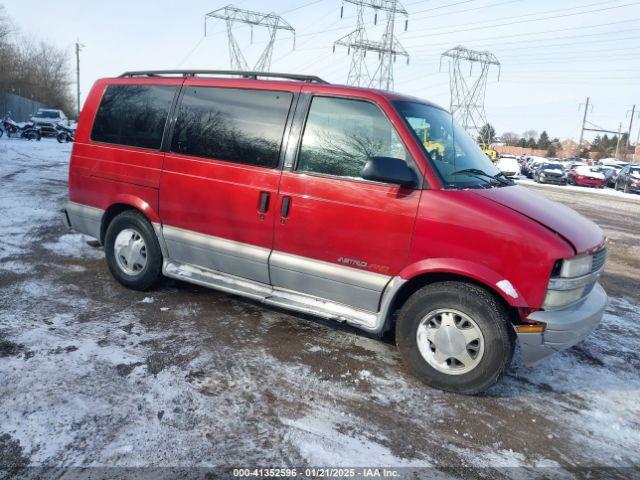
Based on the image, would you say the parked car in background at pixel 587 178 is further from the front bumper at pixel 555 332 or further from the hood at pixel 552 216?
the front bumper at pixel 555 332

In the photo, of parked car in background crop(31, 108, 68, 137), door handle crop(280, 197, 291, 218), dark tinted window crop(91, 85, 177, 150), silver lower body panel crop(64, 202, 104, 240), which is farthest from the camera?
parked car in background crop(31, 108, 68, 137)

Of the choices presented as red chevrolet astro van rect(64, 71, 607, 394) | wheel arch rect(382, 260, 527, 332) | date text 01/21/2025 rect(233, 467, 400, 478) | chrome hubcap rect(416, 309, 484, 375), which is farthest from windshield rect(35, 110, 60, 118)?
date text 01/21/2025 rect(233, 467, 400, 478)

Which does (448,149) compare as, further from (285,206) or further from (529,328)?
(529,328)

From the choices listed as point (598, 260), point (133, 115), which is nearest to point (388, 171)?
point (598, 260)

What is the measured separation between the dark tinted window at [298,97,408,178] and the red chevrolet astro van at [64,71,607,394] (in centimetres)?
1

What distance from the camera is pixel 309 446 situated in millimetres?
2699

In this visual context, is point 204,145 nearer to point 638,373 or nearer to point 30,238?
point 30,238

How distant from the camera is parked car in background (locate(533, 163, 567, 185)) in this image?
28703 mm

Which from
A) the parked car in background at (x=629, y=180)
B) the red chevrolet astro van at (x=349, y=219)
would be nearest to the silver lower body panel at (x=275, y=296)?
the red chevrolet astro van at (x=349, y=219)

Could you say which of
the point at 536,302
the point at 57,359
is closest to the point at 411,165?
the point at 536,302

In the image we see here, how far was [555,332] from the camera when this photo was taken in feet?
10.3

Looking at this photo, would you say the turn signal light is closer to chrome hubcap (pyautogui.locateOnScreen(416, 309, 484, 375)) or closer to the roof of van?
chrome hubcap (pyautogui.locateOnScreen(416, 309, 484, 375))

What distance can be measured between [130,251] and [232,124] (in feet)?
5.91

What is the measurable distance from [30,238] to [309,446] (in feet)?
18.7
